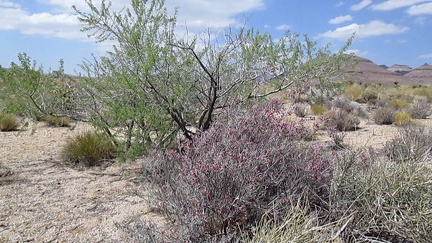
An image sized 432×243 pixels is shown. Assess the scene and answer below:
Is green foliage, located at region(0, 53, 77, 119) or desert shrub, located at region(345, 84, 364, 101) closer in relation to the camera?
green foliage, located at region(0, 53, 77, 119)

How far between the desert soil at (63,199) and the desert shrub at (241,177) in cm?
82

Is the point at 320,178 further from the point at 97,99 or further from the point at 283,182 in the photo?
the point at 97,99

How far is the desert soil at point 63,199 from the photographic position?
4.18 meters

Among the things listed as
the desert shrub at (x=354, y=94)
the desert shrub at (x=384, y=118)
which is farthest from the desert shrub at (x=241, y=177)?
the desert shrub at (x=354, y=94)

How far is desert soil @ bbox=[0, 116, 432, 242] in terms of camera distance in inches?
164

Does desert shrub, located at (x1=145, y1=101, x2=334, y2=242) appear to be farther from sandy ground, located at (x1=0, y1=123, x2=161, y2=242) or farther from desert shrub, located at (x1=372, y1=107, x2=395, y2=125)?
desert shrub, located at (x1=372, y1=107, x2=395, y2=125)

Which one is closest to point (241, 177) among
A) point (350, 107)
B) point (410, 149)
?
point (410, 149)

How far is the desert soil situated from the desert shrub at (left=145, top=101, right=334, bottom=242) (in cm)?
82

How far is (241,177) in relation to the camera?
11.1ft

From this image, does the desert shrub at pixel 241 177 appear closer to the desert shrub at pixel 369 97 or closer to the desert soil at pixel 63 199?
the desert soil at pixel 63 199

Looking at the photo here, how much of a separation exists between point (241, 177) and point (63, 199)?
2.90m

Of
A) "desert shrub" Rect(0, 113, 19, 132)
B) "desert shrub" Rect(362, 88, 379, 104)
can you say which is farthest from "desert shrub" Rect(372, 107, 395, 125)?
"desert shrub" Rect(0, 113, 19, 132)

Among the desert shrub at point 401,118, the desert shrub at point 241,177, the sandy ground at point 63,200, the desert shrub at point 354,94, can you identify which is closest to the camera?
the desert shrub at point 241,177

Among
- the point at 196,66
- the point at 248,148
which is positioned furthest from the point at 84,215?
the point at 196,66
